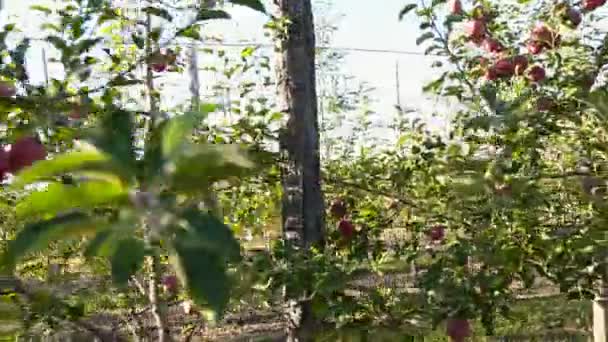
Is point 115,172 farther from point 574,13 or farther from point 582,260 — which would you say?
point 574,13

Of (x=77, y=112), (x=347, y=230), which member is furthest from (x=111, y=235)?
(x=347, y=230)

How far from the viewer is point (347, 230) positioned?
218cm

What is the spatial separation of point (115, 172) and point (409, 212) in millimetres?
1800

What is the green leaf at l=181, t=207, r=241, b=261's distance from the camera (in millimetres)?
527

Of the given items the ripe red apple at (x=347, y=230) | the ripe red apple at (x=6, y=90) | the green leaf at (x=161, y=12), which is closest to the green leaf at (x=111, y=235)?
the ripe red apple at (x=6, y=90)

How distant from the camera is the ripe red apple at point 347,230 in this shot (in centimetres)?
216

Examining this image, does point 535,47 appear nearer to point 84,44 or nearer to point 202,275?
point 84,44

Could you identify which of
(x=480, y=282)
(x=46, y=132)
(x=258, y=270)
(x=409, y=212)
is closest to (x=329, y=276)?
(x=258, y=270)

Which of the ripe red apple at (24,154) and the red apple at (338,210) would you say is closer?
the ripe red apple at (24,154)

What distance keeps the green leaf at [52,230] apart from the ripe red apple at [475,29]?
194 centimetres

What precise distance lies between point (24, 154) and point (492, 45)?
4.91 feet

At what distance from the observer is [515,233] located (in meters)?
1.84

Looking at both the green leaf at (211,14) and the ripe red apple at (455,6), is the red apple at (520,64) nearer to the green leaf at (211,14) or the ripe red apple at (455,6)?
the ripe red apple at (455,6)

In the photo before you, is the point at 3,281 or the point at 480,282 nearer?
the point at 3,281
